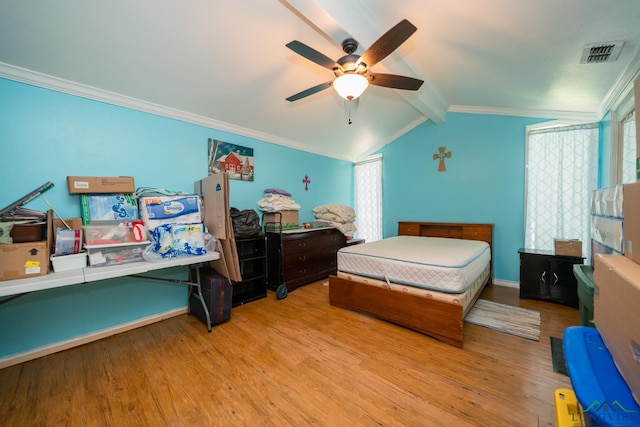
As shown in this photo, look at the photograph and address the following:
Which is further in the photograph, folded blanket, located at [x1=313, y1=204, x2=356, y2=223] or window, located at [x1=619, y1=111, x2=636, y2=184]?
folded blanket, located at [x1=313, y1=204, x2=356, y2=223]

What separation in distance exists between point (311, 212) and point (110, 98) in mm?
3050

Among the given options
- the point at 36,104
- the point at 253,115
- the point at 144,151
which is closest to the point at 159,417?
the point at 144,151

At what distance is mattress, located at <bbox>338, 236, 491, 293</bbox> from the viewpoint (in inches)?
80.0

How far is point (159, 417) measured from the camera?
137 cm

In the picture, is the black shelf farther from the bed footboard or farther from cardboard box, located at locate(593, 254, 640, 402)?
cardboard box, located at locate(593, 254, 640, 402)

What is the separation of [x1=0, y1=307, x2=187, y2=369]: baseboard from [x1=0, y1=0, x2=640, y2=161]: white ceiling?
224cm

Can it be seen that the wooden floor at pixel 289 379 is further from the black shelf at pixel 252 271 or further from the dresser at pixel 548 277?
the black shelf at pixel 252 271

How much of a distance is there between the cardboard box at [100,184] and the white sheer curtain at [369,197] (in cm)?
400

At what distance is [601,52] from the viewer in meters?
1.85

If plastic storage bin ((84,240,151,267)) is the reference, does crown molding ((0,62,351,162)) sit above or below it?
above

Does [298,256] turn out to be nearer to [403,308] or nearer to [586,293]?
[403,308]

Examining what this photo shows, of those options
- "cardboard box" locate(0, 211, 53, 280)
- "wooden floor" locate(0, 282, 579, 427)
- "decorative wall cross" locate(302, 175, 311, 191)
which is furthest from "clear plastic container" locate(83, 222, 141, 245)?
"decorative wall cross" locate(302, 175, 311, 191)

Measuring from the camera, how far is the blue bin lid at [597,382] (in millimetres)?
583

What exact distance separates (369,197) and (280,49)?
3.39m
